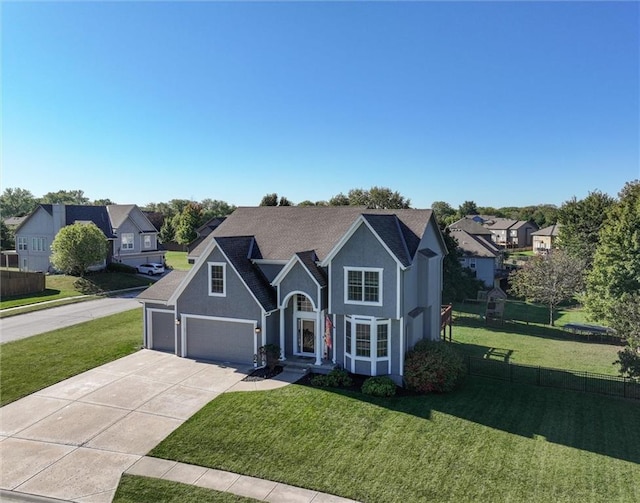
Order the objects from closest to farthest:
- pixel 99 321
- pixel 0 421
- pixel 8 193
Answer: pixel 0 421
pixel 99 321
pixel 8 193

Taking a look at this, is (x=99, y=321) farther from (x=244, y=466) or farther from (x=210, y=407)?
(x=244, y=466)

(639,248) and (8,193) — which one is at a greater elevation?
(8,193)

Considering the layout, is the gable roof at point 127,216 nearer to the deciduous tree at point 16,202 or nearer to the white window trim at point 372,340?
the white window trim at point 372,340

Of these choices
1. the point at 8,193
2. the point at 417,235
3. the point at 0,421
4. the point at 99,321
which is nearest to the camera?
the point at 0,421

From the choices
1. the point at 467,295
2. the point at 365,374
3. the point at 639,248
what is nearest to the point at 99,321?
the point at 365,374

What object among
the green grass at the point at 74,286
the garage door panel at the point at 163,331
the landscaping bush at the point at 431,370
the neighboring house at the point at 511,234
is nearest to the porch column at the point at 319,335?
the landscaping bush at the point at 431,370

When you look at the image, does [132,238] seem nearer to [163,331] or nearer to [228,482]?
[163,331]
